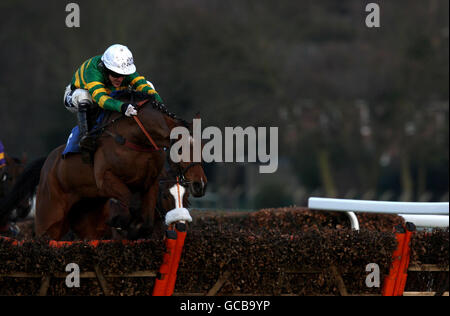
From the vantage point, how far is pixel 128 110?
16.1ft

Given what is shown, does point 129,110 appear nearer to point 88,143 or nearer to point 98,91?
point 98,91

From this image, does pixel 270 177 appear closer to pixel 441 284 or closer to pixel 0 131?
pixel 0 131

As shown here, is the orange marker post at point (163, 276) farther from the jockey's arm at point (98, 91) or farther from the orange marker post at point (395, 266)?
the orange marker post at point (395, 266)

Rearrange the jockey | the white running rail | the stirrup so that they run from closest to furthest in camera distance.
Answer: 1. the white running rail
2. the jockey
3. the stirrup

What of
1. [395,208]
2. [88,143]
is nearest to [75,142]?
[88,143]

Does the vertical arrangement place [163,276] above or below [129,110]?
below

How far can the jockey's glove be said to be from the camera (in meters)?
4.90

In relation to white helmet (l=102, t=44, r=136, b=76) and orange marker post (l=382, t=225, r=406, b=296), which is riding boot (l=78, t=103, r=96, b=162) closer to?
white helmet (l=102, t=44, r=136, b=76)

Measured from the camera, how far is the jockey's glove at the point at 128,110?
490 centimetres

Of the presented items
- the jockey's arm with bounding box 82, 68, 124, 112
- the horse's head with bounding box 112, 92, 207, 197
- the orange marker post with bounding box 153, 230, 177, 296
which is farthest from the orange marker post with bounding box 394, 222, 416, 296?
the jockey's arm with bounding box 82, 68, 124, 112

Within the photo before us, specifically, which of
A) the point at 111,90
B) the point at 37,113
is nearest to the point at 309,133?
the point at 37,113

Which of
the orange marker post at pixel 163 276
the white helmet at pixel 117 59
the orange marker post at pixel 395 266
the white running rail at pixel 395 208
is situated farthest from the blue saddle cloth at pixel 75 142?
the orange marker post at pixel 395 266

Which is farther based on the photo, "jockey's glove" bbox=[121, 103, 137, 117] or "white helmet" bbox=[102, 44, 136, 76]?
"white helmet" bbox=[102, 44, 136, 76]

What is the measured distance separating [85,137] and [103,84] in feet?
1.41
